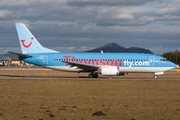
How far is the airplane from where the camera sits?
3647cm

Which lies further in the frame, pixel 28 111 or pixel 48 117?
pixel 28 111

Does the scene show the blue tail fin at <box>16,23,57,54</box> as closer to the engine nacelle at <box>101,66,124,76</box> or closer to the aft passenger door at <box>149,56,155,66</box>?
the engine nacelle at <box>101,66,124,76</box>

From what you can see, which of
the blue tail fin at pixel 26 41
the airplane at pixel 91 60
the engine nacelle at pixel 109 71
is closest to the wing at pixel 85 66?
the airplane at pixel 91 60

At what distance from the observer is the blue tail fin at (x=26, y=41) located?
3988 centimetres

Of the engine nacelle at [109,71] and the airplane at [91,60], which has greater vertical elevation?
the airplane at [91,60]

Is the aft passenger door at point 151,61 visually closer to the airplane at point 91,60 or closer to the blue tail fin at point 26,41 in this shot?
the airplane at point 91,60

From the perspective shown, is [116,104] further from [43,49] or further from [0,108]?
[43,49]

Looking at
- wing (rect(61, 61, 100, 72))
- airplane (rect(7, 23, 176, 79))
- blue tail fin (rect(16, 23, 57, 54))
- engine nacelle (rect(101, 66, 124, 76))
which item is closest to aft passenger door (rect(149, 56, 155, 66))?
airplane (rect(7, 23, 176, 79))

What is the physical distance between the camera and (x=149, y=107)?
43.9ft

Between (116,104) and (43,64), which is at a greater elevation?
(43,64)

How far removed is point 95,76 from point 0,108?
26220 mm

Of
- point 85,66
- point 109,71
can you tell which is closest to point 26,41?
point 85,66

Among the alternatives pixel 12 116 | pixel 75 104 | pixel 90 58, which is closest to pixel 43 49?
pixel 90 58

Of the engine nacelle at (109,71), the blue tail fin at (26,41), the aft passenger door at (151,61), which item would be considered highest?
the blue tail fin at (26,41)
